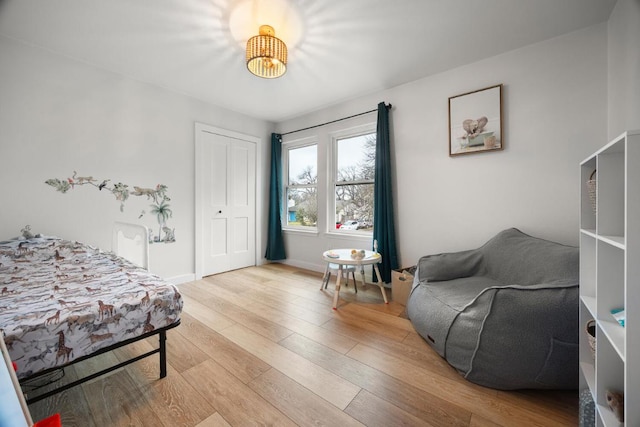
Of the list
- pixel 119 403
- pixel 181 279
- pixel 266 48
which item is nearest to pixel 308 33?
pixel 266 48

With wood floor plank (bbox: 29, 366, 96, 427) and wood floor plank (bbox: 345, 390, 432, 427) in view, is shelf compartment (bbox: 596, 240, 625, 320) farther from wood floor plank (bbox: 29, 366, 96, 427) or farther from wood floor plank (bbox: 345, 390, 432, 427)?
wood floor plank (bbox: 29, 366, 96, 427)

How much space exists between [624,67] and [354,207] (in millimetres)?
2579

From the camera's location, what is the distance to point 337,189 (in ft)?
12.0

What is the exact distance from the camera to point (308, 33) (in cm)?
204

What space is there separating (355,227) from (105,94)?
3254mm

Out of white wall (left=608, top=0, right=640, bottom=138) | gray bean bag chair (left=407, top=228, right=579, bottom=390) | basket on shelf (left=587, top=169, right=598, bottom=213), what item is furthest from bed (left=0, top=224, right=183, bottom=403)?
white wall (left=608, top=0, right=640, bottom=138)

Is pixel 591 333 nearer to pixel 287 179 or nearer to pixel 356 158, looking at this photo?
pixel 356 158

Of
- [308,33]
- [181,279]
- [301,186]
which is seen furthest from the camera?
[301,186]

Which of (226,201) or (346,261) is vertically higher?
(226,201)

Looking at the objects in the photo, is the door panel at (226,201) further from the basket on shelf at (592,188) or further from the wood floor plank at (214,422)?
the basket on shelf at (592,188)

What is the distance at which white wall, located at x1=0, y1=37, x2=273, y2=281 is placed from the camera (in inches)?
84.0

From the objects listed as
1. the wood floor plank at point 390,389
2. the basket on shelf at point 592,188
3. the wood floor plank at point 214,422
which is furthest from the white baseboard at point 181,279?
the basket on shelf at point 592,188

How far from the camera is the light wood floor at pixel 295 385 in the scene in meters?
1.21

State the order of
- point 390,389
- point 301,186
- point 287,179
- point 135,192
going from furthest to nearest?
1. point 287,179
2. point 301,186
3. point 135,192
4. point 390,389
